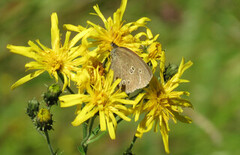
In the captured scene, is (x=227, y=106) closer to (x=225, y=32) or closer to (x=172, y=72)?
(x=225, y=32)

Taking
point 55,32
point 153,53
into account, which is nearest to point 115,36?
point 153,53

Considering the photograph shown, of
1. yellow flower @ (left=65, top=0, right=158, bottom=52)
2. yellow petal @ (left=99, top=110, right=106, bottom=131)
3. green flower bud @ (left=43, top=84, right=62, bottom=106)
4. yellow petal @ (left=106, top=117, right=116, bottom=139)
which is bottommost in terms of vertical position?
yellow petal @ (left=106, top=117, right=116, bottom=139)

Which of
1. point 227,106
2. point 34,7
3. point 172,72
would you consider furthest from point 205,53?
point 34,7

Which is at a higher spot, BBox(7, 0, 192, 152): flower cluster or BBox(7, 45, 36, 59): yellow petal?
BBox(7, 45, 36, 59): yellow petal

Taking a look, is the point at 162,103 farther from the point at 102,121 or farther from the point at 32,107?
the point at 32,107

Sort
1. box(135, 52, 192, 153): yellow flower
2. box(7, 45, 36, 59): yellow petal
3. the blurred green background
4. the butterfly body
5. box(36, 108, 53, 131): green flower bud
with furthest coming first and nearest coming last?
the blurred green background
box(135, 52, 192, 153): yellow flower
box(36, 108, 53, 131): green flower bud
box(7, 45, 36, 59): yellow petal
the butterfly body

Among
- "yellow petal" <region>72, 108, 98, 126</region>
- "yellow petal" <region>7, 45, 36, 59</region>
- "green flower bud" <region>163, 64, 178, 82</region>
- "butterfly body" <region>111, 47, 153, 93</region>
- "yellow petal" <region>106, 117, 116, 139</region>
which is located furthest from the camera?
"green flower bud" <region>163, 64, 178, 82</region>

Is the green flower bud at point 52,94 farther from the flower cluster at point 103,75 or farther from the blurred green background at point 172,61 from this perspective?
the blurred green background at point 172,61

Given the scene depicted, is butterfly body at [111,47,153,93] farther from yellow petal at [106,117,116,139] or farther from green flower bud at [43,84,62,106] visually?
green flower bud at [43,84,62,106]

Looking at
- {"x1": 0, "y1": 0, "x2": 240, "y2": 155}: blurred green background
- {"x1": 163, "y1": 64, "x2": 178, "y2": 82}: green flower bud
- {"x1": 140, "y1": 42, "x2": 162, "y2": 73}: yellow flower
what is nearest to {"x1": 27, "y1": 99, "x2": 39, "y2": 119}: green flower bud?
{"x1": 140, "y1": 42, "x2": 162, "y2": 73}: yellow flower
